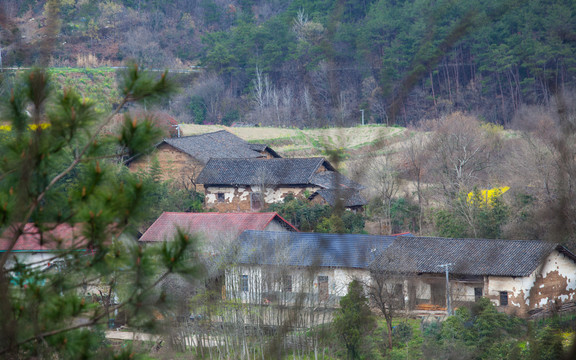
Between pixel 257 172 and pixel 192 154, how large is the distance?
1.75 meters

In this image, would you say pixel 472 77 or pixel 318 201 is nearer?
pixel 472 77

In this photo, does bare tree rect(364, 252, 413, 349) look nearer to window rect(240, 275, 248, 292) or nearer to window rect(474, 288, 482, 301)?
window rect(474, 288, 482, 301)

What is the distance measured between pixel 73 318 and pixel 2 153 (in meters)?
0.30

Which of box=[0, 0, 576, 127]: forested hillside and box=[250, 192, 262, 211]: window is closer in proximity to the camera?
box=[0, 0, 576, 127]: forested hillside

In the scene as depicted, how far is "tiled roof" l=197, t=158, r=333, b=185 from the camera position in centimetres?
645

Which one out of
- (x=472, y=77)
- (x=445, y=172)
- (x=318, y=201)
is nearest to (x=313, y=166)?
(x=318, y=201)

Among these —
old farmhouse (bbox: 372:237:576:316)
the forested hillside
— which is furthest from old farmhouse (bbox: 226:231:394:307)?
the forested hillside

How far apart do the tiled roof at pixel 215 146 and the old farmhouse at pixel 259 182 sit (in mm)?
764

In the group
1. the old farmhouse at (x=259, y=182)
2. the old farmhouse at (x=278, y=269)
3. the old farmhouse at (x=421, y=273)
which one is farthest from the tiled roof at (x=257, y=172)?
the old farmhouse at (x=278, y=269)

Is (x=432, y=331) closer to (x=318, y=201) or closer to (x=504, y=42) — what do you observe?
(x=318, y=201)

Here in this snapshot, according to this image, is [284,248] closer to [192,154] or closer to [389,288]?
[389,288]

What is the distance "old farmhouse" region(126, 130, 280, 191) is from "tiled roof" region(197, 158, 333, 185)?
388mm

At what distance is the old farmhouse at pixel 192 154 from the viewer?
26.8 ft

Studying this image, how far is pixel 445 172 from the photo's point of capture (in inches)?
229
